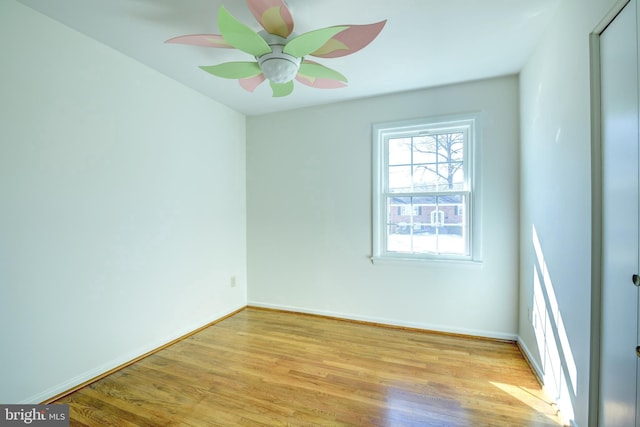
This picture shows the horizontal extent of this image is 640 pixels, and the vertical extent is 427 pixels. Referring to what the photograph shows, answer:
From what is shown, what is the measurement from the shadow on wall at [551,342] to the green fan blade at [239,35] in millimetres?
2360

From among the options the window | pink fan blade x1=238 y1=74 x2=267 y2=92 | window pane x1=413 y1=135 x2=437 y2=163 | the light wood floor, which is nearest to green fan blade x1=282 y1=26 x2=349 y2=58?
pink fan blade x1=238 y1=74 x2=267 y2=92

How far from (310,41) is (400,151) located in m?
1.76

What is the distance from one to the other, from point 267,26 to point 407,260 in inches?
93.8

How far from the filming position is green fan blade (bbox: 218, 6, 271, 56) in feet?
4.39

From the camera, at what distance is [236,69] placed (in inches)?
71.7

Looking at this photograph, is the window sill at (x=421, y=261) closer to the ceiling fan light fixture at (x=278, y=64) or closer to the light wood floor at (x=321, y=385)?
the light wood floor at (x=321, y=385)

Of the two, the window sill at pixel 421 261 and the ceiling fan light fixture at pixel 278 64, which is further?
the window sill at pixel 421 261

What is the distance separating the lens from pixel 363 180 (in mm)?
3014

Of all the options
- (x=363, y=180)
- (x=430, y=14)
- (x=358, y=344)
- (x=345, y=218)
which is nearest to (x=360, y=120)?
(x=363, y=180)

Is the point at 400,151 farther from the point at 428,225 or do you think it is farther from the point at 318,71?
the point at 318,71

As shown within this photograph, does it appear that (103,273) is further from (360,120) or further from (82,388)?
(360,120)

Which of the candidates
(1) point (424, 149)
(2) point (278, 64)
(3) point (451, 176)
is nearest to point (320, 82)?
(2) point (278, 64)

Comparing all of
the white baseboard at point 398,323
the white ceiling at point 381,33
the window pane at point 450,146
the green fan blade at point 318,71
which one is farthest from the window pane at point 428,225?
the green fan blade at point 318,71

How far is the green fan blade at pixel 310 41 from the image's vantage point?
1.41m
